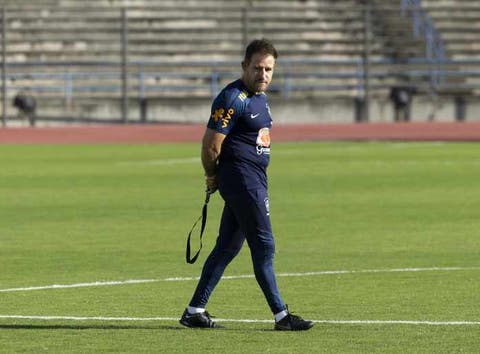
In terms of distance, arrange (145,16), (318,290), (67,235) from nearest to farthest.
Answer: (318,290), (67,235), (145,16)

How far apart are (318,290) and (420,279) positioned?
3.61 feet

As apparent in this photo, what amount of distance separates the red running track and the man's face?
28268mm

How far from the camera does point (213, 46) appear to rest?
50.3m

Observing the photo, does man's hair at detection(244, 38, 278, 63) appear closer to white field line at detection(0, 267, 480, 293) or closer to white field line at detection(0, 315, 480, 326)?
white field line at detection(0, 315, 480, 326)

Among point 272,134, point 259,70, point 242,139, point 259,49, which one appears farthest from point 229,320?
point 272,134

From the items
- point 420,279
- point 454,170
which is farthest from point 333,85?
point 420,279

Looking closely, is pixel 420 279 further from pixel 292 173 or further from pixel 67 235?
pixel 292 173

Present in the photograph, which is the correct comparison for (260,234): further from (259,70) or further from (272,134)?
(272,134)

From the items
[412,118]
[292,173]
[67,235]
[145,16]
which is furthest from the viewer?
[145,16]

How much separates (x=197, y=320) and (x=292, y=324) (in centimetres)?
63

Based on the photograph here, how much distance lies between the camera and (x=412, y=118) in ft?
157

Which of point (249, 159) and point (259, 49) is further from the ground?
point (259, 49)

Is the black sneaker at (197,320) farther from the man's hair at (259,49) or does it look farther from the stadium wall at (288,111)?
the stadium wall at (288,111)

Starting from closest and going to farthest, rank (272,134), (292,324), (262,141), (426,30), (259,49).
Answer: (259,49), (292,324), (262,141), (272,134), (426,30)
